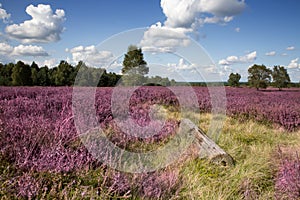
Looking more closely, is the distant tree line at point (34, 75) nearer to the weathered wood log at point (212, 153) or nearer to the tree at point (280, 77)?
the tree at point (280, 77)

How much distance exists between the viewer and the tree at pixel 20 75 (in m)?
37.1

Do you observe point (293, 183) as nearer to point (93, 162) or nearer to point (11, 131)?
point (93, 162)

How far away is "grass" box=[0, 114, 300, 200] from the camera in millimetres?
1976

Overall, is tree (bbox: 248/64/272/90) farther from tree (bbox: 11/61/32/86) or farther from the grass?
the grass

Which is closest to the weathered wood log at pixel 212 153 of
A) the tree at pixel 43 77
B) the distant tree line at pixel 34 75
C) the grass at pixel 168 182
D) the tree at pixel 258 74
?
the grass at pixel 168 182

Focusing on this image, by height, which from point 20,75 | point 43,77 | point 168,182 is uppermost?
point 20,75

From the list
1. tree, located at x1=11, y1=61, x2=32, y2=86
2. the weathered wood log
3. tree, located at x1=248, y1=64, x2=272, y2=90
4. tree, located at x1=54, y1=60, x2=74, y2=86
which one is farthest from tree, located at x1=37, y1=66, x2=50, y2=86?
the weathered wood log

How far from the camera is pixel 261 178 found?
3209mm

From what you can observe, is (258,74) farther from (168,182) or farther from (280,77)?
(168,182)

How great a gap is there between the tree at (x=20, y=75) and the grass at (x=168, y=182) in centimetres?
3861

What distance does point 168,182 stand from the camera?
8.48ft

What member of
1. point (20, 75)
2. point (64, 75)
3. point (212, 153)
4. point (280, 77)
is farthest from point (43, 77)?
point (212, 153)

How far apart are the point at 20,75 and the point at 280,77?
40512 mm

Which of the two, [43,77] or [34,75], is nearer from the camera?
[34,75]
